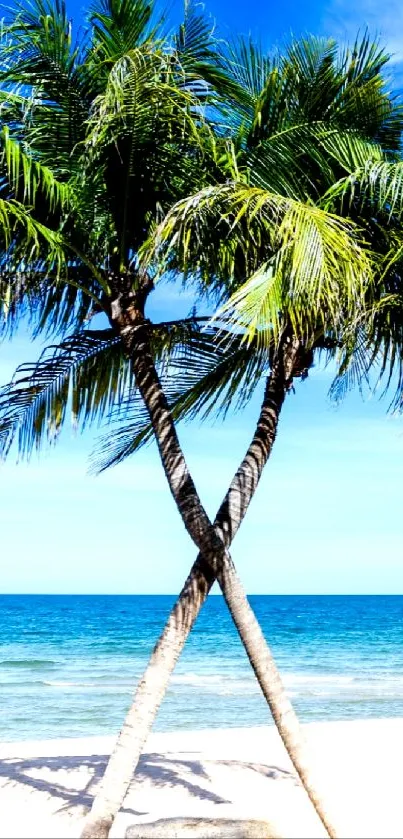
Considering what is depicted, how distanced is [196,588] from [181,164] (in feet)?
8.13

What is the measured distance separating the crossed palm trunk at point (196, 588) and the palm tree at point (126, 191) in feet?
0.04

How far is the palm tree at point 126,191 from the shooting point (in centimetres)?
491

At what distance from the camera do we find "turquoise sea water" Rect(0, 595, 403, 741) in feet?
49.1

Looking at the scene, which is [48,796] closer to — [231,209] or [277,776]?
[277,776]

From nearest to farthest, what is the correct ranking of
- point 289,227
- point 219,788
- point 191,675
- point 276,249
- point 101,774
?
point 289,227 < point 276,249 < point 219,788 < point 101,774 < point 191,675

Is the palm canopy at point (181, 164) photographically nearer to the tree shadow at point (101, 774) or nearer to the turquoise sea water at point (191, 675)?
the tree shadow at point (101, 774)

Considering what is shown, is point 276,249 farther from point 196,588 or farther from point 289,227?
point 196,588

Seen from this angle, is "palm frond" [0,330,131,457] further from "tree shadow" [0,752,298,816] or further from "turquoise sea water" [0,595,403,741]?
"turquoise sea water" [0,595,403,741]

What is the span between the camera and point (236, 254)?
549 cm

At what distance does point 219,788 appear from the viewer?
674 cm

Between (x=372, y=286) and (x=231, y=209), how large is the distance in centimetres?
119

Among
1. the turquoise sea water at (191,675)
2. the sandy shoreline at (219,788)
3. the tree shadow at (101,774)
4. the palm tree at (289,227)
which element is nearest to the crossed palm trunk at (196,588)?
the palm tree at (289,227)

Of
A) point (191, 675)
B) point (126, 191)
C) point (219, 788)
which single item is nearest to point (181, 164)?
point (126, 191)

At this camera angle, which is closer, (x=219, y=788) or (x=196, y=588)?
(x=196, y=588)
